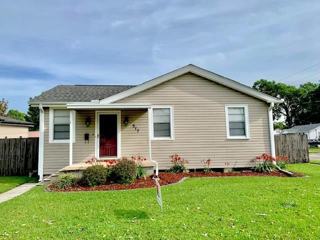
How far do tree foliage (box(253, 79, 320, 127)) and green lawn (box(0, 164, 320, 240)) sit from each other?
206 feet

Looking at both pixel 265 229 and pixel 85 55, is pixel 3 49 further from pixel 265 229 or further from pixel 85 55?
pixel 265 229

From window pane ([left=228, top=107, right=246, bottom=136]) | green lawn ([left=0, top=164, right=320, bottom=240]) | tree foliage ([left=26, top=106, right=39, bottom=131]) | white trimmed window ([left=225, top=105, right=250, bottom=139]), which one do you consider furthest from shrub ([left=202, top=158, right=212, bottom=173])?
tree foliage ([left=26, top=106, right=39, bottom=131])

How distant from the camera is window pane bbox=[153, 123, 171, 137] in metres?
12.7

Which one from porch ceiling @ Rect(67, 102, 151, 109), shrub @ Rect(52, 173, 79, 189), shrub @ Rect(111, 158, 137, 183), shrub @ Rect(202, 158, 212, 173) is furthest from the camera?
shrub @ Rect(202, 158, 212, 173)

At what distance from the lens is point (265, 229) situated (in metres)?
4.86

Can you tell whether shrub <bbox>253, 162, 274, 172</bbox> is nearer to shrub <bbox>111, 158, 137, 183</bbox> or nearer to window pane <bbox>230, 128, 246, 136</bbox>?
window pane <bbox>230, 128, 246, 136</bbox>

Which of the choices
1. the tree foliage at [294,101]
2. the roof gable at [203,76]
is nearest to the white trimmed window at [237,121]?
the roof gable at [203,76]

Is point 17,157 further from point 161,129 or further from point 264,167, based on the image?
point 264,167

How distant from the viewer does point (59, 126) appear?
1245 centimetres

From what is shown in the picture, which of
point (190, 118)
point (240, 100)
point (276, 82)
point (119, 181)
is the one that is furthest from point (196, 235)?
point (276, 82)

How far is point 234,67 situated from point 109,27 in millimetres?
11217

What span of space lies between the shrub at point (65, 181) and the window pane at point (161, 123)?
13.9ft

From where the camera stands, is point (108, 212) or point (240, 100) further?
point (240, 100)

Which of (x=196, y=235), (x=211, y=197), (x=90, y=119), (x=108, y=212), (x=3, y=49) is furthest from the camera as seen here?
(x=3, y=49)
